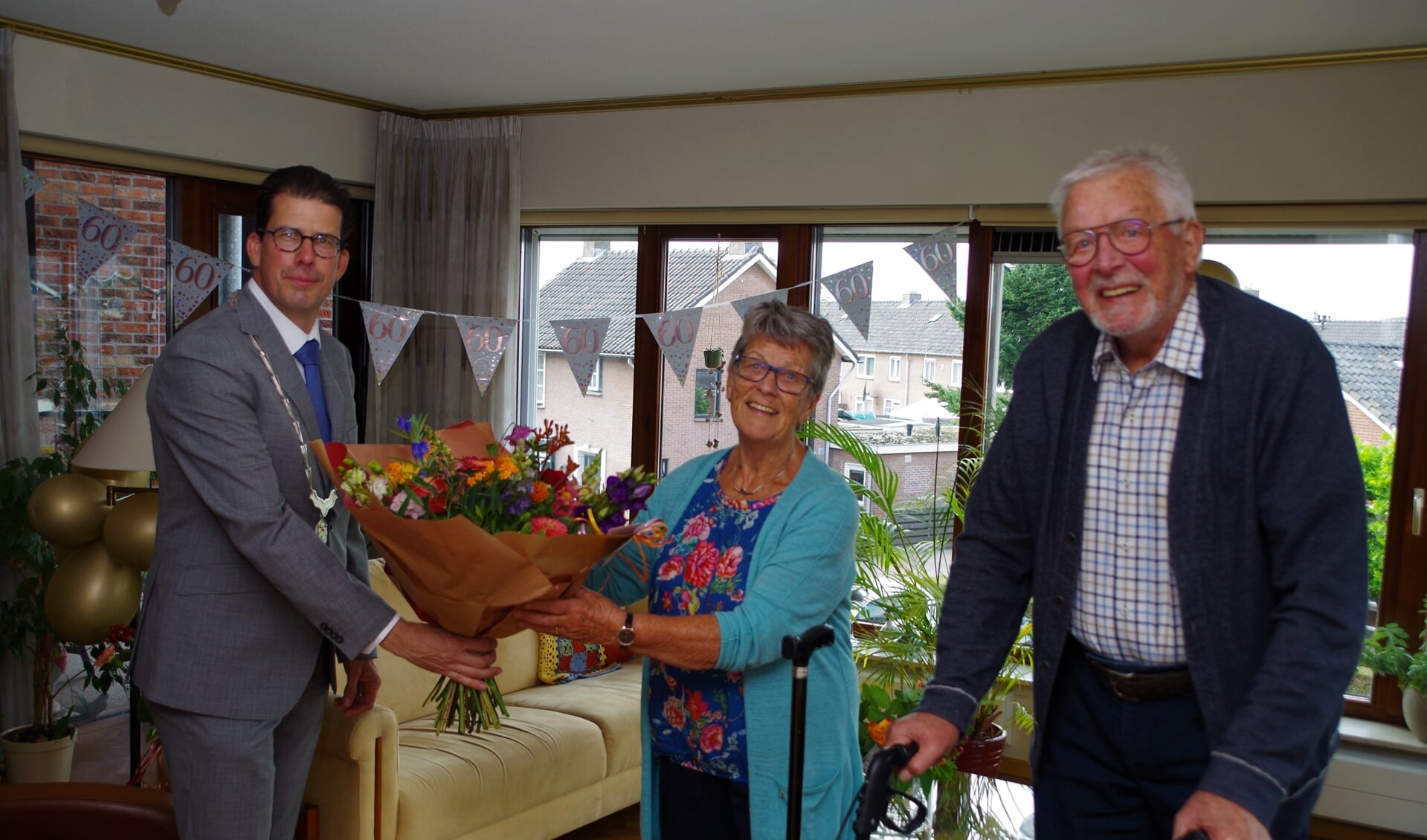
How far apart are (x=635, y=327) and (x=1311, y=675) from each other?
170 inches

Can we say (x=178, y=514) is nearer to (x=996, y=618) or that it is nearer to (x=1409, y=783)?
(x=996, y=618)

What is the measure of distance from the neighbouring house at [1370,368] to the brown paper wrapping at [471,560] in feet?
11.5

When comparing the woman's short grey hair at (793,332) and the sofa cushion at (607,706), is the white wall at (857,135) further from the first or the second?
the woman's short grey hair at (793,332)

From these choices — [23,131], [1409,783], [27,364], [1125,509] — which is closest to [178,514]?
[1125,509]

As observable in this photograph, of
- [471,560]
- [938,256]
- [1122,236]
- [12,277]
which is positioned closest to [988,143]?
[938,256]

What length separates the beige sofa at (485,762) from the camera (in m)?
3.11

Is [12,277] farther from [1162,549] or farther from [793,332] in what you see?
[1162,549]

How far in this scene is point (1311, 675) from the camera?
4.33 ft

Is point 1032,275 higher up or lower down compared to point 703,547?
higher up

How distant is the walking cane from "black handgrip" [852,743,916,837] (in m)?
0.11

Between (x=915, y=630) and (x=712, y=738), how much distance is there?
2439 millimetres

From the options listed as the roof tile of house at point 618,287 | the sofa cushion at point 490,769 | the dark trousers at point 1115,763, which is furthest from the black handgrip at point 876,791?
the roof tile of house at point 618,287

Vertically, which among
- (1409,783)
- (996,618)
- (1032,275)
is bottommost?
(1409,783)

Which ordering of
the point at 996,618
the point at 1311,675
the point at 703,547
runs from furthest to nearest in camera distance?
the point at 703,547 → the point at 996,618 → the point at 1311,675
